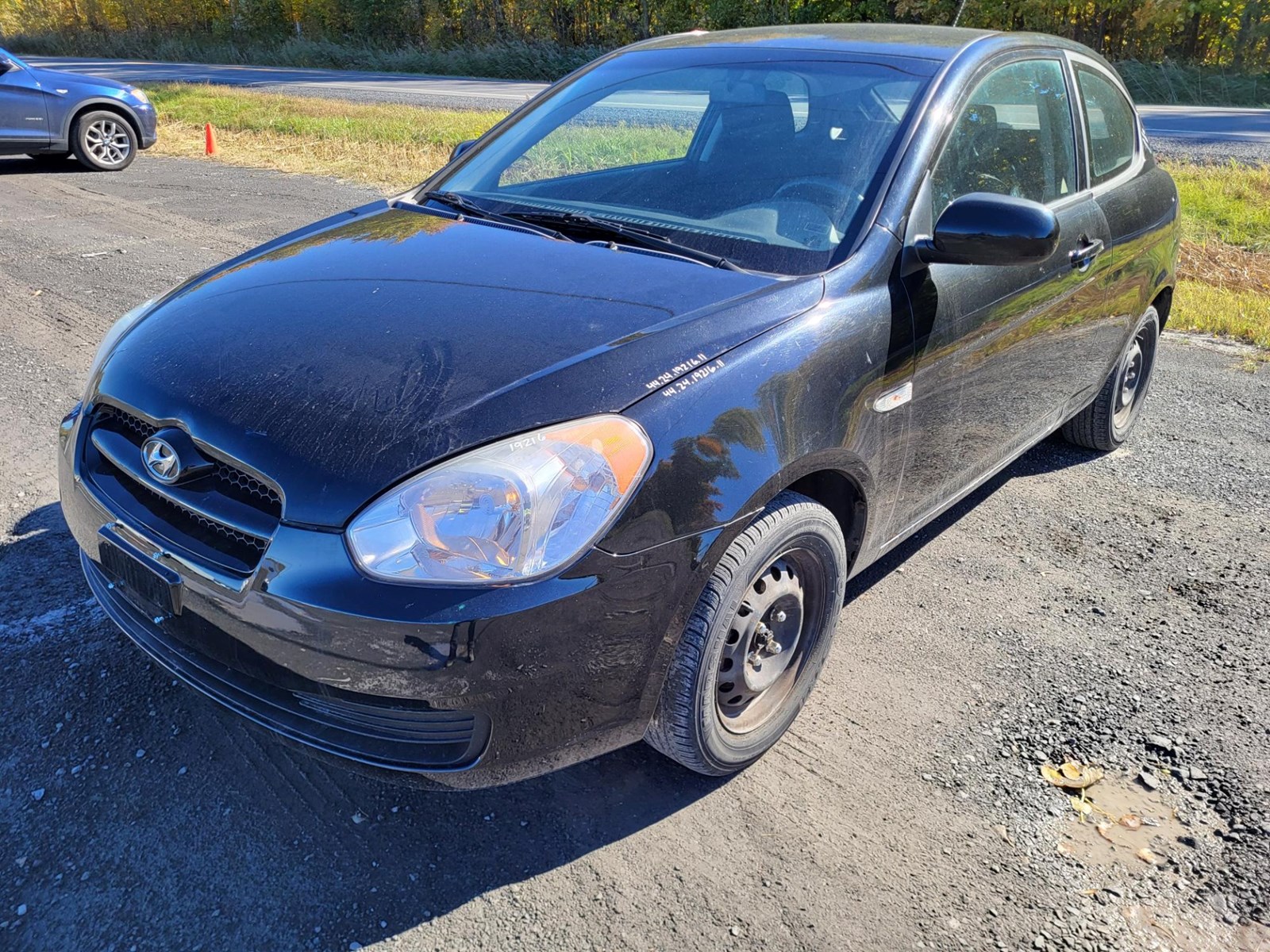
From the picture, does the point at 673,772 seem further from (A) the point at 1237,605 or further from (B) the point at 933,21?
(B) the point at 933,21

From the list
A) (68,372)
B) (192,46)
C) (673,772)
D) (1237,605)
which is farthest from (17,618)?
(192,46)

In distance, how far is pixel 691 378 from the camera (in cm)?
215

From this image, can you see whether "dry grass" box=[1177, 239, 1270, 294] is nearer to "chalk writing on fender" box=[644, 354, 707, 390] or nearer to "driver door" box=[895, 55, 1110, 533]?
"driver door" box=[895, 55, 1110, 533]

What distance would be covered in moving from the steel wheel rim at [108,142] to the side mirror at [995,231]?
11.3 m

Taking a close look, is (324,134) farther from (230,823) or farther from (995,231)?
(230,823)

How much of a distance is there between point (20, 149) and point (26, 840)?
10867mm

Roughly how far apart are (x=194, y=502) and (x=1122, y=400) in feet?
13.4

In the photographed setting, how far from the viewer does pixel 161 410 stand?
7.40 feet

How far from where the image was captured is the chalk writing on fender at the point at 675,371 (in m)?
2.11

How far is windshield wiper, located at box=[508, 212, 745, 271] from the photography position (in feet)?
A: 8.66

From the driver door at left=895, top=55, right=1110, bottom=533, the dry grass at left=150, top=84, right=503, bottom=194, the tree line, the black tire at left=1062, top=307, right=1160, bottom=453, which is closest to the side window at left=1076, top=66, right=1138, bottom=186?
the driver door at left=895, top=55, right=1110, bottom=533

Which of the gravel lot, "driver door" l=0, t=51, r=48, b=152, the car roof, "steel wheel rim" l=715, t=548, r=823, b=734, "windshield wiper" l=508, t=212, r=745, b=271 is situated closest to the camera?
the gravel lot

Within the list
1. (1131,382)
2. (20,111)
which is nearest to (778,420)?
(1131,382)

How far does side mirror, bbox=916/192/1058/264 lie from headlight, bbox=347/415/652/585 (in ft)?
4.05
